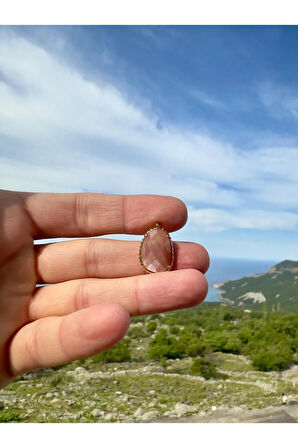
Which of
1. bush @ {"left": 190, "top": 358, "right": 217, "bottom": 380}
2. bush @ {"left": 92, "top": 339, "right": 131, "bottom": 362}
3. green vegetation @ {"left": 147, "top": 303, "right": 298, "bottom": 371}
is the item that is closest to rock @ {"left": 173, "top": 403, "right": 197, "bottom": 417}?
bush @ {"left": 190, "top": 358, "right": 217, "bottom": 380}

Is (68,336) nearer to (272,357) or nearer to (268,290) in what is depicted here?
(272,357)

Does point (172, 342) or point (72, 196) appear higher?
point (72, 196)

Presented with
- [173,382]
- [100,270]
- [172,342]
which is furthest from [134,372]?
[100,270]

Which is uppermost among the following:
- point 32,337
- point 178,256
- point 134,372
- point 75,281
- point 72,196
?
point 72,196

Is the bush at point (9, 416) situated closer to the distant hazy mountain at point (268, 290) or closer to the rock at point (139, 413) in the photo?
the rock at point (139, 413)

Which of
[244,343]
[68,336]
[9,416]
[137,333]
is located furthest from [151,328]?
[68,336]

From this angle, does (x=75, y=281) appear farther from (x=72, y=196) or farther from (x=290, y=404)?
(x=290, y=404)

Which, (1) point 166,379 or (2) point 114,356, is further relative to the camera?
(2) point 114,356
